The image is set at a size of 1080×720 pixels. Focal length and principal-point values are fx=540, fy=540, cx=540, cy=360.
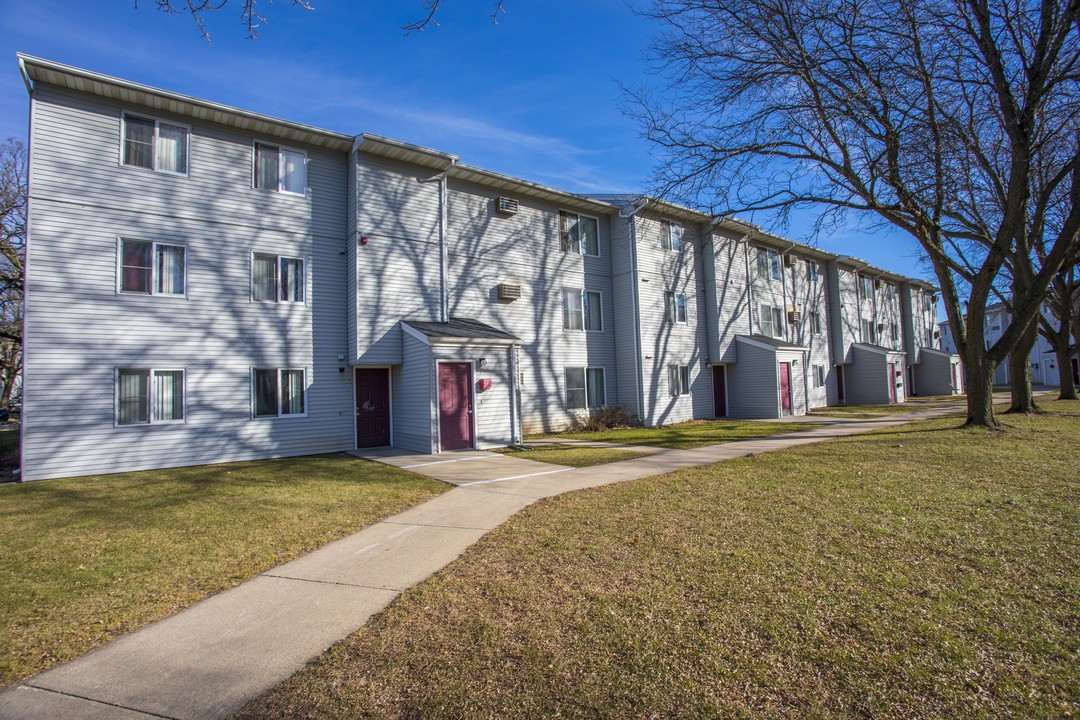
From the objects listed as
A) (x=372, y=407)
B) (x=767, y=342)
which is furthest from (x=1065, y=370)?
(x=372, y=407)

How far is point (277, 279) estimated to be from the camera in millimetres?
13516

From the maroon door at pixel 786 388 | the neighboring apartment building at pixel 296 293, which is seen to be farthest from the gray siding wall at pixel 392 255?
the maroon door at pixel 786 388

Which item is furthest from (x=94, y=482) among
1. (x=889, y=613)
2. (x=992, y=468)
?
(x=992, y=468)

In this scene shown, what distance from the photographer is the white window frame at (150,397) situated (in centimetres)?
1141

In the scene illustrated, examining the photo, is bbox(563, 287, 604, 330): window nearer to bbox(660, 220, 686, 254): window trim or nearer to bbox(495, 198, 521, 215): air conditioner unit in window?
bbox(495, 198, 521, 215): air conditioner unit in window

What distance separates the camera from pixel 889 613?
3.68 metres

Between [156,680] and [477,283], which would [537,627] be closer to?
[156,680]

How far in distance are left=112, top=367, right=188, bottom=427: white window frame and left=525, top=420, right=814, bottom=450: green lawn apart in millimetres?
8799

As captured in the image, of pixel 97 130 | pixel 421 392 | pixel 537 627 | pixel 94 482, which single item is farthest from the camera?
pixel 421 392

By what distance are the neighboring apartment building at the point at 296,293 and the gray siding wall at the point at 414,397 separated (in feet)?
0.22

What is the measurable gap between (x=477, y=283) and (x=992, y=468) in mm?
12992

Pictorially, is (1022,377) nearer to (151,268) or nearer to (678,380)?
(678,380)

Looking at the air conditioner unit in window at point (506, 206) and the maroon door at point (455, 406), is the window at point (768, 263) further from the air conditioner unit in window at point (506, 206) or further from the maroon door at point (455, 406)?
the maroon door at point (455, 406)

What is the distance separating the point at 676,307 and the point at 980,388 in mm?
9980
